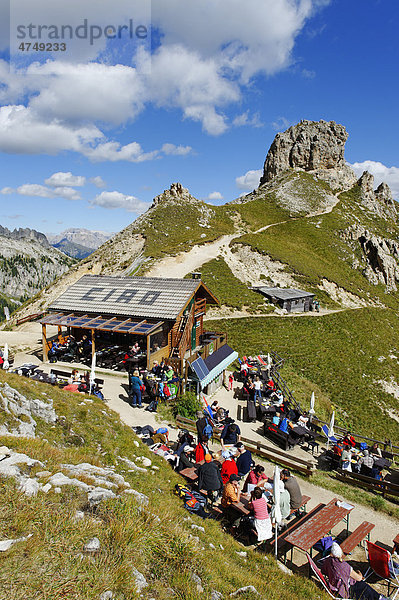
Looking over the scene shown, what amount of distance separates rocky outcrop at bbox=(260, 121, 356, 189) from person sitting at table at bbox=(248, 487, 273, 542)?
11418 cm

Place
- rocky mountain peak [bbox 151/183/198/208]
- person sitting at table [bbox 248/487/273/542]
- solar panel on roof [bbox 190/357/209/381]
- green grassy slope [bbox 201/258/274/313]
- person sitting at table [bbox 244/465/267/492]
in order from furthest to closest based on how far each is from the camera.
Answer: rocky mountain peak [bbox 151/183/198/208], green grassy slope [bbox 201/258/274/313], solar panel on roof [bbox 190/357/209/381], person sitting at table [bbox 244/465/267/492], person sitting at table [bbox 248/487/273/542]

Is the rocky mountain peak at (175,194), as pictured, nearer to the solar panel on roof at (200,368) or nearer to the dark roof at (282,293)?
the dark roof at (282,293)

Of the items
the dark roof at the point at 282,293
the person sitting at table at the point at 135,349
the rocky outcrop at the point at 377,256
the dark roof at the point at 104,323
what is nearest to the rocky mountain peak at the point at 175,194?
the rocky outcrop at the point at 377,256

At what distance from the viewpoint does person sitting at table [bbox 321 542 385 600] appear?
21.3 feet

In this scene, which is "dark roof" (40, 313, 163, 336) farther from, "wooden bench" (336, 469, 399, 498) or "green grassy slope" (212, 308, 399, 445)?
"green grassy slope" (212, 308, 399, 445)

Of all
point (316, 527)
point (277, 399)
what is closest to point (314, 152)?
point (277, 399)

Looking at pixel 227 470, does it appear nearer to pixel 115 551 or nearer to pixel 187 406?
pixel 115 551

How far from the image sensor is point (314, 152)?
4373 inches

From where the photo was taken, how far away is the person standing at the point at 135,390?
15.8 m

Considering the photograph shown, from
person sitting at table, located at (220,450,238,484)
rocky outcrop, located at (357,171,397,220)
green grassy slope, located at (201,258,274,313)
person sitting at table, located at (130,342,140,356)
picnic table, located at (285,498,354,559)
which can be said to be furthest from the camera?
rocky outcrop, located at (357,171,397,220)

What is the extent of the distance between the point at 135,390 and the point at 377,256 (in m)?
71.1

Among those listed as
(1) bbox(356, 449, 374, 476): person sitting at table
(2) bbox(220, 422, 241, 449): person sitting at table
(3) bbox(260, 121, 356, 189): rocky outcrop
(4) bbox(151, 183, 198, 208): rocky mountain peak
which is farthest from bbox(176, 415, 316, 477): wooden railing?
(3) bbox(260, 121, 356, 189): rocky outcrop

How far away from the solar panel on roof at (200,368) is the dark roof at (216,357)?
500 millimetres

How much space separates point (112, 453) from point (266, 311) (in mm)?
30597
